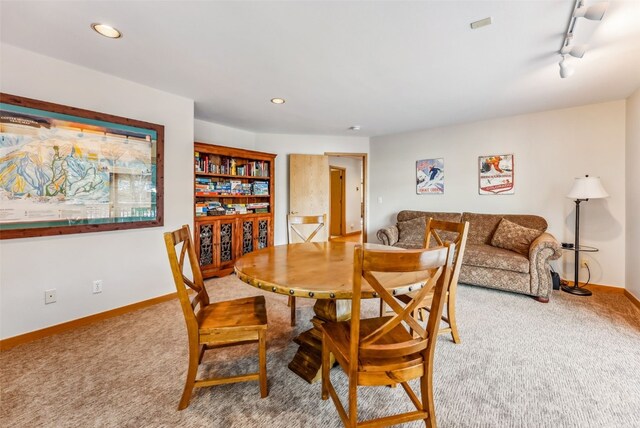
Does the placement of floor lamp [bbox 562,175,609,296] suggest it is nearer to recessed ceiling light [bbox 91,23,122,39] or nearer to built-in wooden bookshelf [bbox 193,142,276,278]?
built-in wooden bookshelf [bbox 193,142,276,278]

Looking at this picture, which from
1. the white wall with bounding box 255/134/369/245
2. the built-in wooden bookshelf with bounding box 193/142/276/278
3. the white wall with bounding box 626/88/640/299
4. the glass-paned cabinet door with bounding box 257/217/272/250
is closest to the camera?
the white wall with bounding box 626/88/640/299

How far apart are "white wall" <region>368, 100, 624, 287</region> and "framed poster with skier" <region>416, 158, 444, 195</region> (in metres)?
0.08

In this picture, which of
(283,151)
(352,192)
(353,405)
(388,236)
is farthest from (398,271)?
(352,192)

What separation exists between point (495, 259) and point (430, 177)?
1.84 meters

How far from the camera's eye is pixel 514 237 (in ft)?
11.3

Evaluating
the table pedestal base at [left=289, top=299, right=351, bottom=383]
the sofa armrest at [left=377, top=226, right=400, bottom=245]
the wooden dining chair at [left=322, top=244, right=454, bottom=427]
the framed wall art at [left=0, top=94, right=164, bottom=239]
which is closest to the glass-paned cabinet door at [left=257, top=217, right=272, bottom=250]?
the framed wall art at [left=0, top=94, right=164, bottom=239]

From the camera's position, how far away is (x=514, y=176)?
3904mm

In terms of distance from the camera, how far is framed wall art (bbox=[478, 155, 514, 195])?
13.0 ft

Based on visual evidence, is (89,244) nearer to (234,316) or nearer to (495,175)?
(234,316)

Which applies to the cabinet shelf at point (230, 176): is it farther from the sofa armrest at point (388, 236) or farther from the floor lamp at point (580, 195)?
the floor lamp at point (580, 195)

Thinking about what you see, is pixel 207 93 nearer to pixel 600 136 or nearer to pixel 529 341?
pixel 529 341

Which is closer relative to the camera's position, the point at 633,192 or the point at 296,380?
the point at 296,380

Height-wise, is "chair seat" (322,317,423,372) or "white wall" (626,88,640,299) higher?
"white wall" (626,88,640,299)

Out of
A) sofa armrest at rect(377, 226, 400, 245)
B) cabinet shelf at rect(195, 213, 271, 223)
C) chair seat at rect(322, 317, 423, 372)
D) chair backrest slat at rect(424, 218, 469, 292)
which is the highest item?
cabinet shelf at rect(195, 213, 271, 223)
